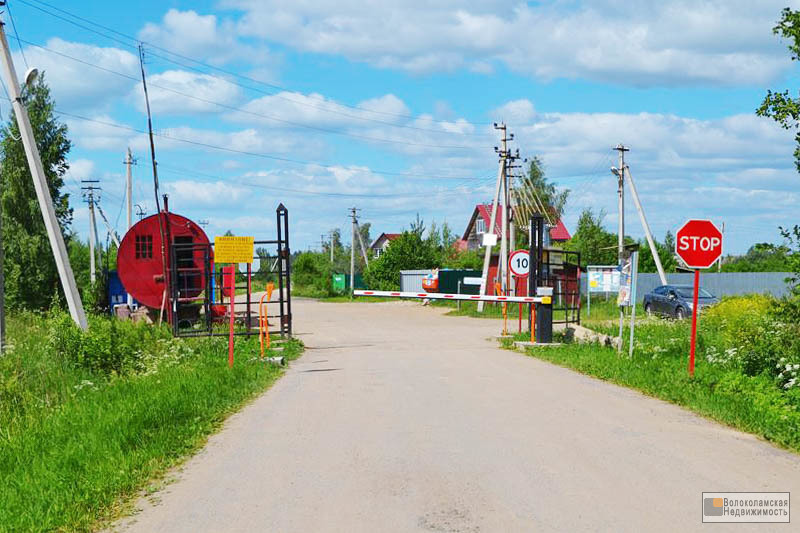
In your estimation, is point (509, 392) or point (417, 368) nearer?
point (509, 392)

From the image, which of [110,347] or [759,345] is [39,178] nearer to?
[110,347]

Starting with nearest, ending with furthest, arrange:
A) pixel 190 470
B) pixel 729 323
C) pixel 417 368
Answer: pixel 190 470, pixel 417 368, pixel 729 323

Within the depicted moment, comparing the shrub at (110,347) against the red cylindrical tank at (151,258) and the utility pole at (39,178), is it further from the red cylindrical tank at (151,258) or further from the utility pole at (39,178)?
the red cylindrical tank at (151,258)

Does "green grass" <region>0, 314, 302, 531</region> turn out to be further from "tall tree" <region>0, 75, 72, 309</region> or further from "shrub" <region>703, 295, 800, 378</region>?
A: "tall tree" <region>0, 75, 72, 309</region>

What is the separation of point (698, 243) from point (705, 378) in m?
2.02

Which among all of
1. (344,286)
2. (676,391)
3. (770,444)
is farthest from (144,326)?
(344,286)

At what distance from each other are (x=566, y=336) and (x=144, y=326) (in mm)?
10261

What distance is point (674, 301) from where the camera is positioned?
3475 centimetres

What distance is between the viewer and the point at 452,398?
1212cm

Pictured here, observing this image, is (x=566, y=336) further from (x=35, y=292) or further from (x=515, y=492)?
(x=35, y=292)

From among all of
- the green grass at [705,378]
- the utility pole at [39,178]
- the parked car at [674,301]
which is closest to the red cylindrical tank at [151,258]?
the utility pole at [39,178]

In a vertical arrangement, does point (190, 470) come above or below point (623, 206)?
below
